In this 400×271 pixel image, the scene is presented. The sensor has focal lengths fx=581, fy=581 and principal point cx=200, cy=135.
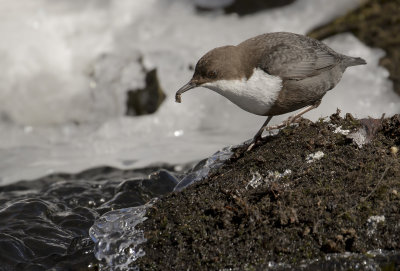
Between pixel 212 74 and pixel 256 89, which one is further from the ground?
pixel 212 74

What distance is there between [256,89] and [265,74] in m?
0.14

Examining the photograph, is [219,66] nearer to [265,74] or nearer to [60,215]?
[265,74]

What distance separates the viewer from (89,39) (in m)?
8.83

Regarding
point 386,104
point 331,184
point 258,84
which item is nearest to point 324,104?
point 386,104

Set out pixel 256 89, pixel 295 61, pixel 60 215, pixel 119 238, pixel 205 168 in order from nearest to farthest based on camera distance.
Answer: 1. pixel 119 238
2. pixel 256 89
3. pixel 295 61
4. pixel 205 168
5. pixel 60 215

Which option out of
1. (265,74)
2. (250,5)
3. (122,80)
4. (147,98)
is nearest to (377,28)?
(250,5)

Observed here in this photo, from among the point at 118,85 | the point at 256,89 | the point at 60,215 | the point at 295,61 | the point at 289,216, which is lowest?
the point at 60,215

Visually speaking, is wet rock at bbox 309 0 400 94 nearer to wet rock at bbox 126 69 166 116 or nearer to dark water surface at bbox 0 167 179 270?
wet rock at bbox 126 69 166 116

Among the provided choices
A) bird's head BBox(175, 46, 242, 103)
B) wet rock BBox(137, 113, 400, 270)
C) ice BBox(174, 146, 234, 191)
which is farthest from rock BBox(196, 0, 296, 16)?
wet rock BBox(137, 113, 400, 270)

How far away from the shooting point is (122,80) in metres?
8.30

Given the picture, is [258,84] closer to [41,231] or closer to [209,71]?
[209,71]

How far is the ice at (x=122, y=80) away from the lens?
804cm

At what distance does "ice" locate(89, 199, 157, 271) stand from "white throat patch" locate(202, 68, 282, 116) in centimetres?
105

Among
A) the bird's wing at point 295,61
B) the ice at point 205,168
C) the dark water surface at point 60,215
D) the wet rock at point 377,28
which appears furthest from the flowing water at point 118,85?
the bird's wing at point 295,61
